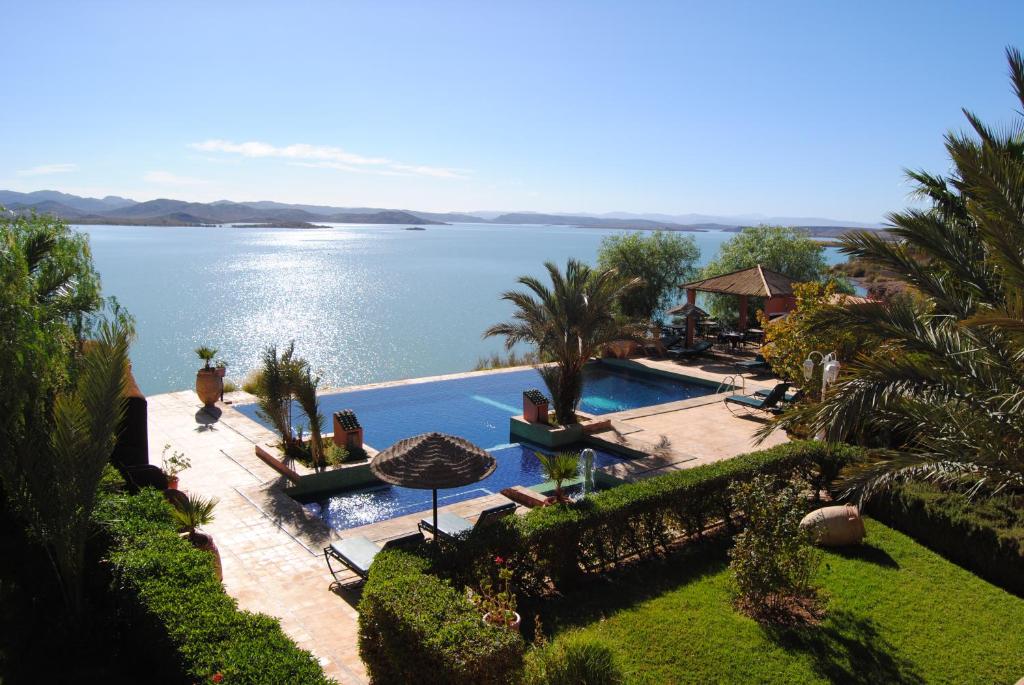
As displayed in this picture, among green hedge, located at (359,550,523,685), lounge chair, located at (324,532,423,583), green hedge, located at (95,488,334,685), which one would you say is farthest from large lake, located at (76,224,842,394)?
green hedge, located at (359,550,523,685)

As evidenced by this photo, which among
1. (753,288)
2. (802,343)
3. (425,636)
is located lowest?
(425,636)

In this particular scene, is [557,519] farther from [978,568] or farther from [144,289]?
[144,289]

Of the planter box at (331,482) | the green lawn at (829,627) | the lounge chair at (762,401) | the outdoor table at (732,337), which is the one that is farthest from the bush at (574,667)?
the outdoor table at (732,337)

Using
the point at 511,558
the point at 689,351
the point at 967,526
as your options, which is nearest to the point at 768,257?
the point at 689,351

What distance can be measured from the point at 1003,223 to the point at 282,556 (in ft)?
27.9

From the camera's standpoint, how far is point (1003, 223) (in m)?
6.09

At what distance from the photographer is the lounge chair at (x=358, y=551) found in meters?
7.36

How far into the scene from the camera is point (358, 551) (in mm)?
7844

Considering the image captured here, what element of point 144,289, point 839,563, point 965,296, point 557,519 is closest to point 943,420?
point 965,296

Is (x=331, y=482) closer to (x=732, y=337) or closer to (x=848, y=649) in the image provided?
(x=848, y=649)

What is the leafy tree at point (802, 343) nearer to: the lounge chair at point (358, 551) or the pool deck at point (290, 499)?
the pool deck at point (290, 499)

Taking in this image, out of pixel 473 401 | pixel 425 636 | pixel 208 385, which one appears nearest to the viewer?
pixel 425 636

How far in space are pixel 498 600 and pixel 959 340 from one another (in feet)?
17.1

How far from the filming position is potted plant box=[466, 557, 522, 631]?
592 centimetres
